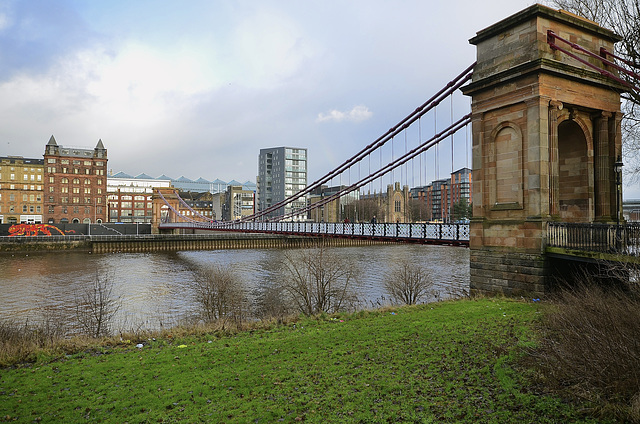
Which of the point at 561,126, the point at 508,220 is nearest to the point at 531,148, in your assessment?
the point at 508,220

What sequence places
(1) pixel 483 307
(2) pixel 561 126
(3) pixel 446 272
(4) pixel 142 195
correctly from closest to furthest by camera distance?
1. (1) pixel 483 307
2. (2) pixel 561 126
3. (3) pixel 446 272
4. (4) pixel 142 195

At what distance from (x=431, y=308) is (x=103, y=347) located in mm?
9450

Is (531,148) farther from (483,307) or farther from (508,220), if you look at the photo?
(483,307)

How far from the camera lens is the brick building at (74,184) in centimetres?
8150

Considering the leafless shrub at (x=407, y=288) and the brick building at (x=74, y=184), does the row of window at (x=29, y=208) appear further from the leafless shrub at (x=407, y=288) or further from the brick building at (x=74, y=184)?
the leafless shrub at (x=407, y=288)

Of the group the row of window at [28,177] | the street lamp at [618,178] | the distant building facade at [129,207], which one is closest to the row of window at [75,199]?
the row of window at [28,177]

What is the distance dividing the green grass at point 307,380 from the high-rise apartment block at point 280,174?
Result: 331 ft

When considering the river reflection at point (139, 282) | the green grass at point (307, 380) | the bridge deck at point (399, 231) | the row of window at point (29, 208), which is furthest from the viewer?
the row of window at point (29, 208)

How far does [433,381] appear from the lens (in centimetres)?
661

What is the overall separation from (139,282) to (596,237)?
2825 centimetres

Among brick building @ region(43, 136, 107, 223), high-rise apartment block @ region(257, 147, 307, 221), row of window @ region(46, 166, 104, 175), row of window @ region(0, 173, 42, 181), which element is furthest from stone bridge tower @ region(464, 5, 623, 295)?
row of window @ region(0, 173, 42, 181)

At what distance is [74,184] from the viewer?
84000 mm

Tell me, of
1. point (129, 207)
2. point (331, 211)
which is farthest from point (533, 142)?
point (129, 207)

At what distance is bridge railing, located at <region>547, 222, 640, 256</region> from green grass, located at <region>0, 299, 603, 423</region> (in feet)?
10.9
